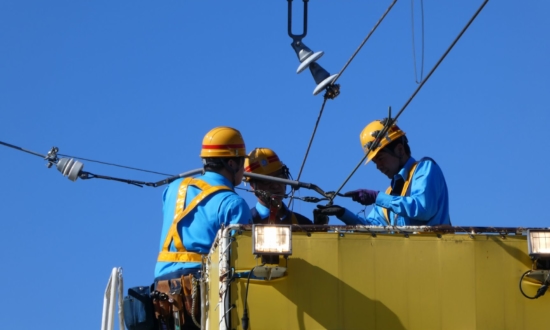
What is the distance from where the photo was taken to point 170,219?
10.4 metres

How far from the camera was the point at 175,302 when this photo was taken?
→ 32.7 feet

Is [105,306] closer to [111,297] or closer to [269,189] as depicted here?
[111,297]

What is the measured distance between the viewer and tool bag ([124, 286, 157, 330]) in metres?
10.1

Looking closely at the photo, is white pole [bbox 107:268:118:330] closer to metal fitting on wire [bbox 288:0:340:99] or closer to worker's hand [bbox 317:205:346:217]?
worker's hand [bbox 317:205:346:217]

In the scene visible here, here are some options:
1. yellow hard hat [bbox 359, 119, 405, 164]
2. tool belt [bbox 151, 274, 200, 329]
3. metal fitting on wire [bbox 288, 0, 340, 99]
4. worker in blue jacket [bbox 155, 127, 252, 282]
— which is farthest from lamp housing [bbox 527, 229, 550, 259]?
metal fitting on wire [bbox 288, 0, 340, 99]

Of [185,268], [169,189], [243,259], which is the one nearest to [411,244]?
[243,259]

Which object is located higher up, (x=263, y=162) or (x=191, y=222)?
(x=263, y=162)

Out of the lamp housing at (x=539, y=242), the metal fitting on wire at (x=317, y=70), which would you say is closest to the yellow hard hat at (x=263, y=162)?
the metal fitting on wire at (x=317, y=70)

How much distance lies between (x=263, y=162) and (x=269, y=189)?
43 centimetres

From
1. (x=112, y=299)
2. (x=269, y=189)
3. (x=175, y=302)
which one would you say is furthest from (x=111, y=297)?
(x=269, y=189)

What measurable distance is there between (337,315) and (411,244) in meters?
0.85

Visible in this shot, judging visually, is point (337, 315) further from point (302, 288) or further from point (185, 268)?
point (185, 268)

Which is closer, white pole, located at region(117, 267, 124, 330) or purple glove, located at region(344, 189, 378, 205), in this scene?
white pole, located at region(117, 267, 124, 330)

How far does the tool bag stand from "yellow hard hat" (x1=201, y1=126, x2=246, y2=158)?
5.90ft
